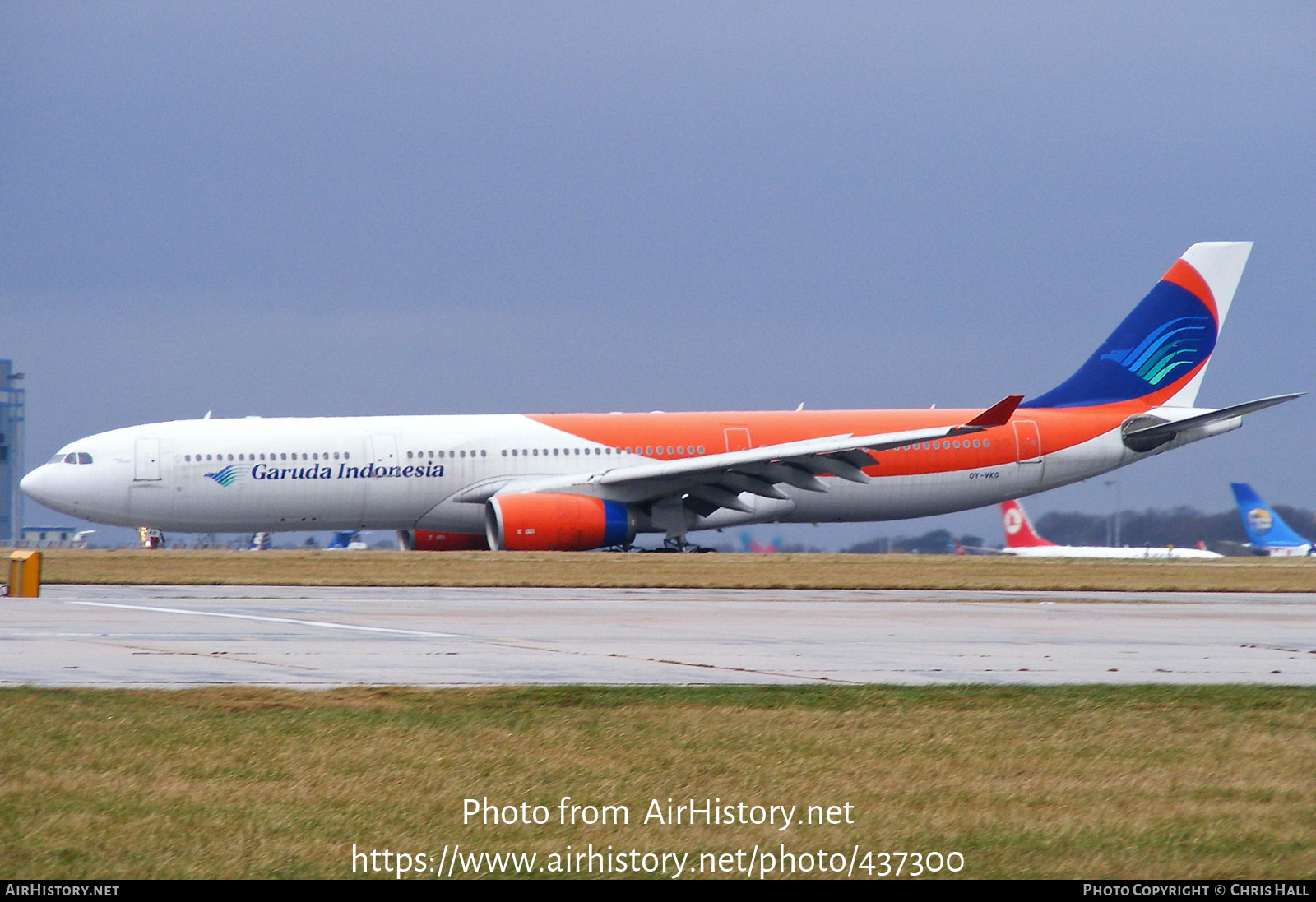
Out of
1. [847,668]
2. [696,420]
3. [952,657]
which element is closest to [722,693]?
[847,668]

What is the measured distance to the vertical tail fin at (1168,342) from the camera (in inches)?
1506

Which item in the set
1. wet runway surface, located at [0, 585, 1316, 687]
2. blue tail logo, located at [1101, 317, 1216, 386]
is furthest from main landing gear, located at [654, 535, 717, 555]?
wet runway surface, located at [0, 585, 1316, 687]

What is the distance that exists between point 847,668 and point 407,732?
4.67 metres

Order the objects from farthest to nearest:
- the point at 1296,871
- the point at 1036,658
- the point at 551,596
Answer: the point at 551,596 < the point at 1036,658 < the point at 1296,871

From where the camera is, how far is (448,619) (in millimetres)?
16656

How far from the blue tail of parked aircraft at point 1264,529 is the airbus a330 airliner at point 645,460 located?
2251 centimetres

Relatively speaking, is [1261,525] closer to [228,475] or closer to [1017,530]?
[1017,530]

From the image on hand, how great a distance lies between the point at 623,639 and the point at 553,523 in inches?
718

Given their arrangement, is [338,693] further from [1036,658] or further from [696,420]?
[696,420]

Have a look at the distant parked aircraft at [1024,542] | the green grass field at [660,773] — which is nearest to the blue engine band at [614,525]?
the green grass field at [660,773]

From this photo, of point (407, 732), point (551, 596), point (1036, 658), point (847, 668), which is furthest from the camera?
point (551, 596)

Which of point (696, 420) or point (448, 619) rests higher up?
point (696, 420)

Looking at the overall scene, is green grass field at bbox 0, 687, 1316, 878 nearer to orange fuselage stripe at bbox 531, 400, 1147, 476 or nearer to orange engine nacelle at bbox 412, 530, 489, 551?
orange fuselage stripe at bbox 531, 400, 1147, 476

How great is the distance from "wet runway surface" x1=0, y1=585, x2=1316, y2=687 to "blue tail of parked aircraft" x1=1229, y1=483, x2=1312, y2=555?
39309 mm
